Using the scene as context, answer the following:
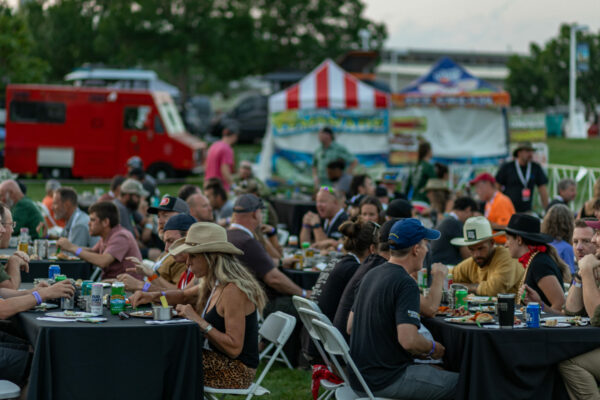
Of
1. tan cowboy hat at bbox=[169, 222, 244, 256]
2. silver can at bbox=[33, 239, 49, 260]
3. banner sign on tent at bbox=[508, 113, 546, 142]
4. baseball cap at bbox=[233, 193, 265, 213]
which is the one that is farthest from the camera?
banner sign on tent at bbox=[508, 113, 546, 142]

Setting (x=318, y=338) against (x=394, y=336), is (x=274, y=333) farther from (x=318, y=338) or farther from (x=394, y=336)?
(x=394, y=336)

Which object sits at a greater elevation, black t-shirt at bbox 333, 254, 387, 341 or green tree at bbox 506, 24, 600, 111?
green tree at bbox 506, 24, 600, 111

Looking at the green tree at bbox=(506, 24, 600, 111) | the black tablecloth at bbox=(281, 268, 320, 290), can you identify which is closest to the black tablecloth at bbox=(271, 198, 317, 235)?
the black tablecloth at bbox=(281, 268, 320, 290)

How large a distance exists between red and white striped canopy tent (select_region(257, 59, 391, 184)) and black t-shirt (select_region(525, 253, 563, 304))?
1440 centimetres

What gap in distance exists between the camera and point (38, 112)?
24281 mm

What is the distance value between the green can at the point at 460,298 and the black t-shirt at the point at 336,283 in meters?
0.76

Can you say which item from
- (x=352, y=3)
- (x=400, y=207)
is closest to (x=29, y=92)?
(x=400, y=207)

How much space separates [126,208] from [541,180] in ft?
19.1

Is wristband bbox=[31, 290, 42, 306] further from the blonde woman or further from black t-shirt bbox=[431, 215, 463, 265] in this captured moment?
black t-shirt bbox=[431, 215, 463, 265]

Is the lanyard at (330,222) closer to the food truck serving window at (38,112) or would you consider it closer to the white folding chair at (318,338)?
the white folding chair at (318,338)

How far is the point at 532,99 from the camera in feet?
176

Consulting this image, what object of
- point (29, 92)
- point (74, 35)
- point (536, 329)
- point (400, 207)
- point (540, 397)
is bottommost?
point (540, 397)

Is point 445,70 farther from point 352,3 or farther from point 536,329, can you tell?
point 352,3

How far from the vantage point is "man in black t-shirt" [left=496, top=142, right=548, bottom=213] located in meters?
12.9
